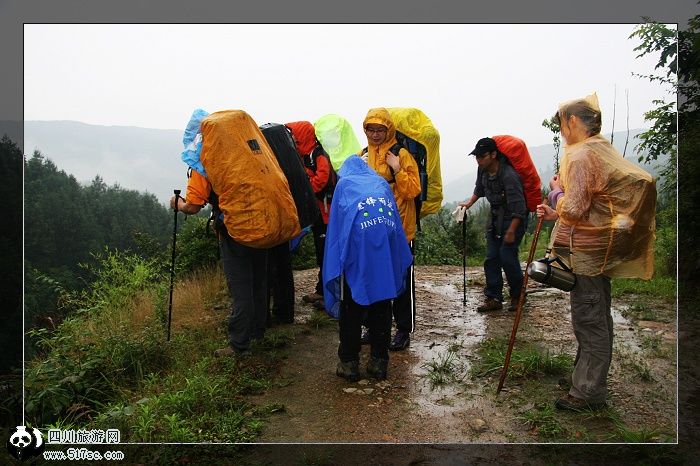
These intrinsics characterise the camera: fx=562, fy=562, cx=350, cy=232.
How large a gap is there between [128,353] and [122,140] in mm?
2145

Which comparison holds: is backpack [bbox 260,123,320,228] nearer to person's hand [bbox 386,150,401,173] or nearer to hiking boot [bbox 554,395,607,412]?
person's hand [bbox 386,150,401,173]

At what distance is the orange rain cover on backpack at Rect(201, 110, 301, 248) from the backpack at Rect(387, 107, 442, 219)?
136cm

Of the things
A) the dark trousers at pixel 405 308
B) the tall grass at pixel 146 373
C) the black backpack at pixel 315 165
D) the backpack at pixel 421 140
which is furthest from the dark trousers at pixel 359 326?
the black backpack at pixel 315 165

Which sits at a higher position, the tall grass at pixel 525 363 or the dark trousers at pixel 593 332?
the dark trousers at pixel 593 332

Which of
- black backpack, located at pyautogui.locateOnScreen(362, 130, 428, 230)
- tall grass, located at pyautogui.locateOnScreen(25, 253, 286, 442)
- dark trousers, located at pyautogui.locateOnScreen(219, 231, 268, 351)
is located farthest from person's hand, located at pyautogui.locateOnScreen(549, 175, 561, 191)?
tall grass, located at pyautogui.locateOnScreen(25, 253, 286, 442)

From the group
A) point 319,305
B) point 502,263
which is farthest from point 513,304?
point 319,305

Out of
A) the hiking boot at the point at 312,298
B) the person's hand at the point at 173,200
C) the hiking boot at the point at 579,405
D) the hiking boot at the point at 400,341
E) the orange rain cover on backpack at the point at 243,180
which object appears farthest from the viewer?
the hiking boot at the point at 312,298

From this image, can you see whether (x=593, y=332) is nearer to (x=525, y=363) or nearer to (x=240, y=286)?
(x=525, y=363)

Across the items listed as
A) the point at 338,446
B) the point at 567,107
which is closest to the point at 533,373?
the point at 338,446

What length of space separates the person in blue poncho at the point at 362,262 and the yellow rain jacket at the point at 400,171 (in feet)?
1.75

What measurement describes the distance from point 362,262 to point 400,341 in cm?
138

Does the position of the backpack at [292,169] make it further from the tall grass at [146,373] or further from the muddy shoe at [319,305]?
the muddy shoe at [319,305]

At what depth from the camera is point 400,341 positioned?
5191mm

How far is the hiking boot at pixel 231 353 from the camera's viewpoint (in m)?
4.81
